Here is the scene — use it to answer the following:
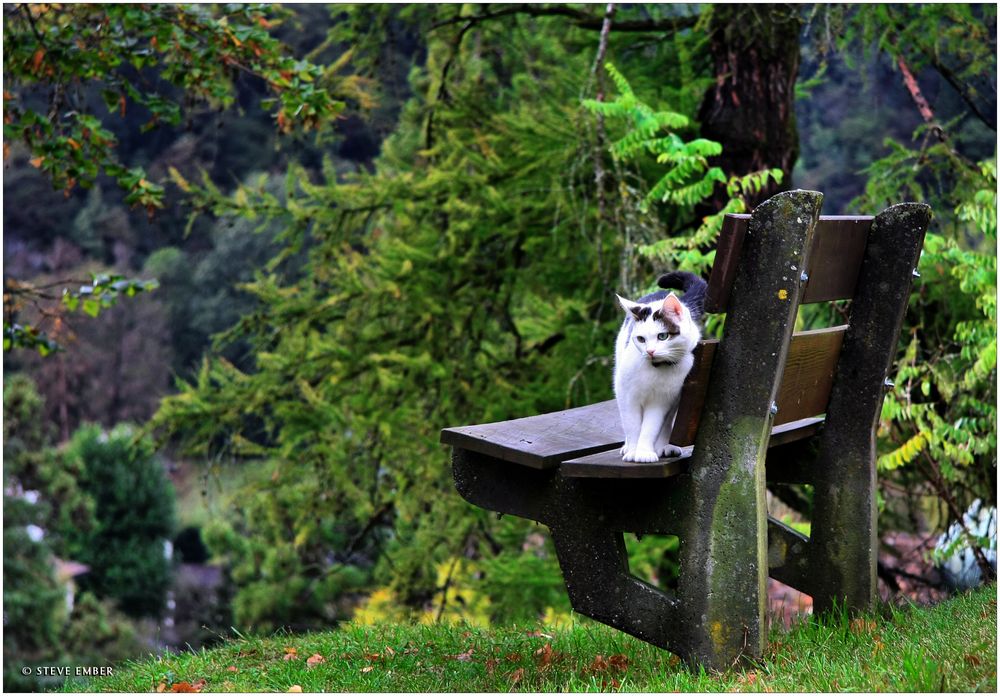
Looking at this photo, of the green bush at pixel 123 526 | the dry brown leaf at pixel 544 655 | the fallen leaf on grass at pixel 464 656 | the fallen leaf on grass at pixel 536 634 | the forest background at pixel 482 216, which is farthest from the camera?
the green bush at pixel 123 526

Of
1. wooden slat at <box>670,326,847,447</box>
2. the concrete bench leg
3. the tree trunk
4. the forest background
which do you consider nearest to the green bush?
the forest background

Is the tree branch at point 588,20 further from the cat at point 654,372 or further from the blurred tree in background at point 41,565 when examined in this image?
the blurred tree in background at point 41,565

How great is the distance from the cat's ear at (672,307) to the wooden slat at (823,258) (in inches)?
3.6

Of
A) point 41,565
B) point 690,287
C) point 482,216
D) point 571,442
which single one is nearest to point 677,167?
A: point 690,287

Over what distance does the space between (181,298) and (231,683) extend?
Answer: 3401cm

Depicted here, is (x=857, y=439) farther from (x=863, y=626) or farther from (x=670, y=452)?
(x=670, y=452)

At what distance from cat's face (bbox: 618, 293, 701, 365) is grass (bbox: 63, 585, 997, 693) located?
103 cm

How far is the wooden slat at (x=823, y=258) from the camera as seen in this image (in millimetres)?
3418

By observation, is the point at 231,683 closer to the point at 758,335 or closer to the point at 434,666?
the point at 434,666

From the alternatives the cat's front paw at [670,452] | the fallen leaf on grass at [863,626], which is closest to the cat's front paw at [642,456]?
the cat's front paw at [670,452]

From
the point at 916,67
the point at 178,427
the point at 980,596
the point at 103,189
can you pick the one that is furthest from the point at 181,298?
the point at 980,596

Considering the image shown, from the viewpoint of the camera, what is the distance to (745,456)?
3.42 m

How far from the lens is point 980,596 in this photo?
4.38m

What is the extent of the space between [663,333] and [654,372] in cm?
15
